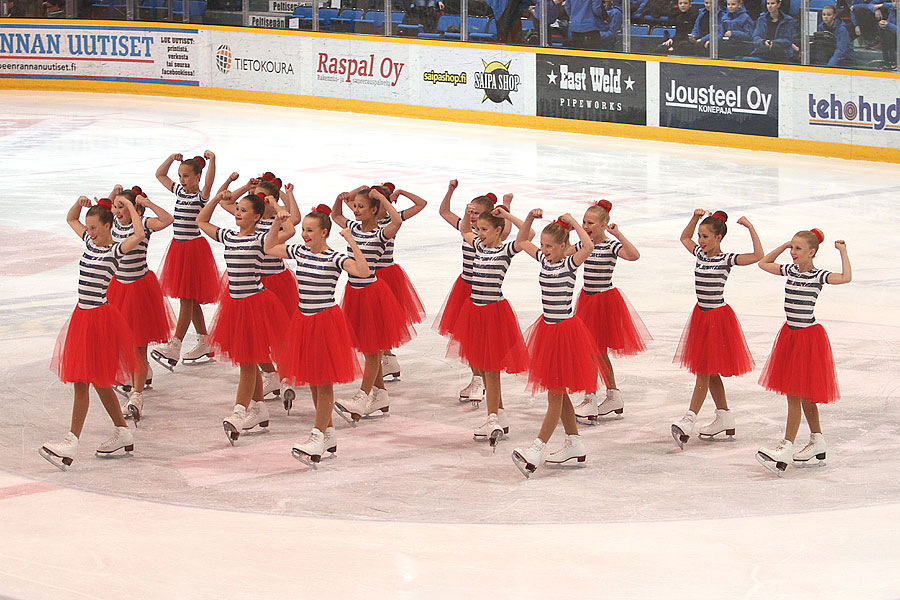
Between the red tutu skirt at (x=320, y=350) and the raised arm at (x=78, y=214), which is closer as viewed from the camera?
the red tutu skirt at (x=320, y=350)

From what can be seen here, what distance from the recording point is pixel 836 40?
17406 mm

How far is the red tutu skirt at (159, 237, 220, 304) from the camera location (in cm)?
877

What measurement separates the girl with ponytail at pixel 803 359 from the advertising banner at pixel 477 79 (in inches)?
590

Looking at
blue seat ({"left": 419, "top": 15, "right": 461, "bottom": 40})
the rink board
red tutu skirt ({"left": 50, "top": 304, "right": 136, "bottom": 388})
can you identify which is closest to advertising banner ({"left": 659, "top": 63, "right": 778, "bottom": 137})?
the rink board

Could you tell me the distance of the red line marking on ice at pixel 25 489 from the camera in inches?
251

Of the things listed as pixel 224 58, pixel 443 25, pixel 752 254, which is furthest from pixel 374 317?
pixel 224 58

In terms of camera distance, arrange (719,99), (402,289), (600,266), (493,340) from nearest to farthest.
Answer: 1. (493,340)
2. (600,266)
3. (402,289)
4. (719,99)

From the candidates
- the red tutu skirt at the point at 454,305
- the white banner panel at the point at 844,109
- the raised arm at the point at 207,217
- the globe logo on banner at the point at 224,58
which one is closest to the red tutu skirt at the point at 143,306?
the raised arm at the point at 207,217

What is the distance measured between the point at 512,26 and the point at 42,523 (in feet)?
55.1

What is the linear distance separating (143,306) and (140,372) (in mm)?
460

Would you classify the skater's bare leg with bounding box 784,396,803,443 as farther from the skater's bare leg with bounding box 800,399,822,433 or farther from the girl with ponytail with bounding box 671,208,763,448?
the girl with ponytail with bounding box 671,208,763,448

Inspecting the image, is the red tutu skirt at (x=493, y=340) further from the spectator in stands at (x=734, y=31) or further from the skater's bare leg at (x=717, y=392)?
the spectator in stands at (x=734, y=31)

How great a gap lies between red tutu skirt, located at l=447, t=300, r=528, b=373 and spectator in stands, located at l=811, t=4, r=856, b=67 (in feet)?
38.0

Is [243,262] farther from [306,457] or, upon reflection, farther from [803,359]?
[803,359]
